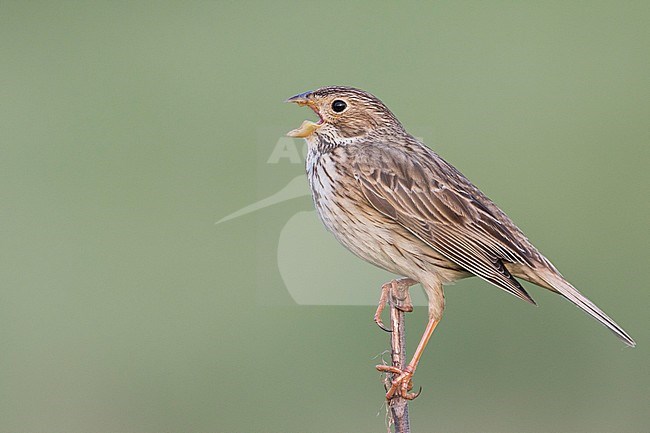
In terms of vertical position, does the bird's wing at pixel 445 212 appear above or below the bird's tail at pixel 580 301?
above

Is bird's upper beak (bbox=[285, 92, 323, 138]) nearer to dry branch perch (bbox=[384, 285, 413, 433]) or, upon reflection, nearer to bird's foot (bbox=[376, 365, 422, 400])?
dry branch perch (bbox=[384, 285, 413, 433])

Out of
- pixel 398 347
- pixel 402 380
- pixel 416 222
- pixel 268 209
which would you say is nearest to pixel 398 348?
pixel 398 347

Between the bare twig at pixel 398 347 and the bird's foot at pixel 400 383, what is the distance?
19 millimetres

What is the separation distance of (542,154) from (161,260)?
409 cm

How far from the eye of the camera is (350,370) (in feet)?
30.4

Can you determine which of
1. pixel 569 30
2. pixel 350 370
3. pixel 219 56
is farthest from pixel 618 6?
pixel 350 370

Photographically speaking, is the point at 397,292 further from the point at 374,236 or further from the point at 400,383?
the point at 400,383

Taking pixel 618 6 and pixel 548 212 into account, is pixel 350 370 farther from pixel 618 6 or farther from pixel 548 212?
pixel 618 6

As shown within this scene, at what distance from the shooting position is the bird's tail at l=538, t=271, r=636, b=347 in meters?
4.84

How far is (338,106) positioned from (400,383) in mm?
1430

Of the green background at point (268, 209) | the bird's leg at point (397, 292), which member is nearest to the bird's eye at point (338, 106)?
the bird's leg at point (397, 292)

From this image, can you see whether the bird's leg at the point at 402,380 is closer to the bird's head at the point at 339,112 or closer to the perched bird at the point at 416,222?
the perched bird at the point at 416,222

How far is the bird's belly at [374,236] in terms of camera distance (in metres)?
5.44

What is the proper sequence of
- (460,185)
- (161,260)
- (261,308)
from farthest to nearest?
(161,260)
(261,308)
(460,185)
